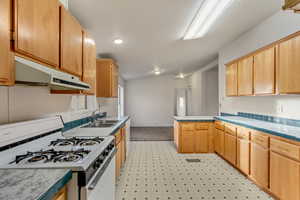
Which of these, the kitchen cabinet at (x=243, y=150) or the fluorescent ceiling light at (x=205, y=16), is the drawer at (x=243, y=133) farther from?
the fluorescent ceiling light at (x=205, y=16)

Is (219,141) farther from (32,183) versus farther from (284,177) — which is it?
(32,183)

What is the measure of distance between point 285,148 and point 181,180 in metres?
1.49

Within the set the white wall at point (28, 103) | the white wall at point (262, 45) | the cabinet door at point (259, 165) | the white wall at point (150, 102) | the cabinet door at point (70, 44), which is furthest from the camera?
the white wall at point (150, 102)

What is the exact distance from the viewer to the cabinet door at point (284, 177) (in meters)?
1.79

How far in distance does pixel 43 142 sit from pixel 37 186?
36.1 inches

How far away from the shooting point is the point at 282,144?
196 cm

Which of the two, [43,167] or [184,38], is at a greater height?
[184,38]

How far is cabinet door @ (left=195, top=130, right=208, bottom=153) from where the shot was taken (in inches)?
158

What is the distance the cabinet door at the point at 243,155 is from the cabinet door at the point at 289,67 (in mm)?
977

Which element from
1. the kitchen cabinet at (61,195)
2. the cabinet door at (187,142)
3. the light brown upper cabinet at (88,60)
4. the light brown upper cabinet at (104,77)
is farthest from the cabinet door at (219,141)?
the kitchen cabinet at (61,195)

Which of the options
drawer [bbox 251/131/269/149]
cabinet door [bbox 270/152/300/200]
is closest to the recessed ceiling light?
drawer [bbox 251/131/269/149]

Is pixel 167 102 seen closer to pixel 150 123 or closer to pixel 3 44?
pixel 150 123

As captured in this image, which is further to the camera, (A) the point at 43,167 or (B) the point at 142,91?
(B) the point at 142,91

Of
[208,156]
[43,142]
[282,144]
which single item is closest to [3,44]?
[43,142]
